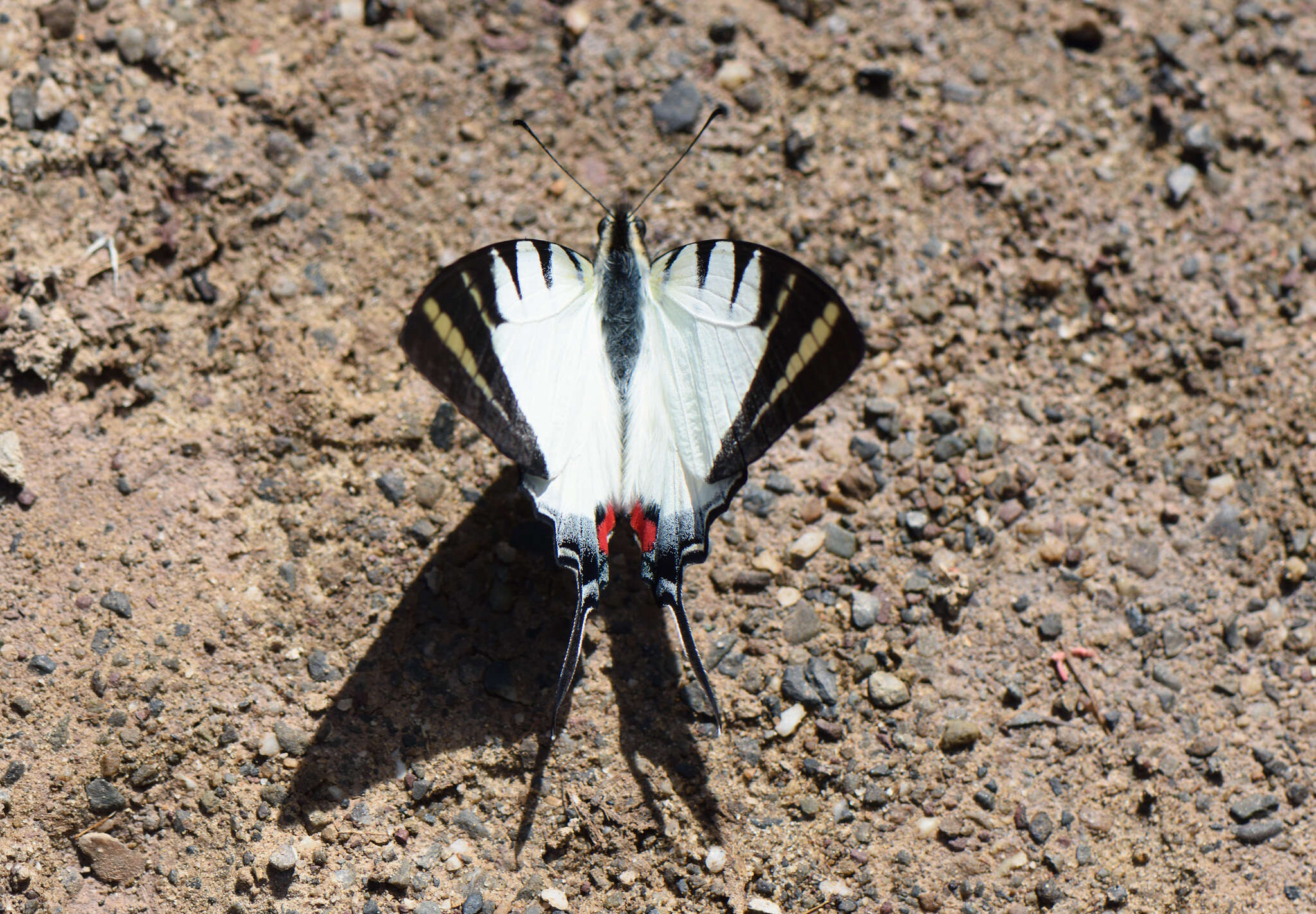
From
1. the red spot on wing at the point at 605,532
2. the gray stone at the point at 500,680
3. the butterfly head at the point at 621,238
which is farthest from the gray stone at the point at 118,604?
the butterfly head at the point at 621,238

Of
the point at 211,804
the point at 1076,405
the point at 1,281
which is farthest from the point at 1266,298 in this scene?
the point at 1,281

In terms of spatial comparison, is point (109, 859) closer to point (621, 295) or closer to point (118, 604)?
point (118, 604)

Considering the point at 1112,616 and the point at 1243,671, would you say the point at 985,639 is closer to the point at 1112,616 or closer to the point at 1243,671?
the point at 1112,616

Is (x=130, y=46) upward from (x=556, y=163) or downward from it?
upward

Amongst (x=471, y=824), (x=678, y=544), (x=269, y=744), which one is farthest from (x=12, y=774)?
(x=678, y=544)

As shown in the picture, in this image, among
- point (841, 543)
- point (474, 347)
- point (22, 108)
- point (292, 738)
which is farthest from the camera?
point (22, 108)

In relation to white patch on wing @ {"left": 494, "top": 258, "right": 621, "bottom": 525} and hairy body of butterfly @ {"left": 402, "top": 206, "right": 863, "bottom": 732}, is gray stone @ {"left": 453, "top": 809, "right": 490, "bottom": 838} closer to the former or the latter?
hairy body of butterfly @ {"left": 402, "top": 206, "right": 863, "bottom": 732}
